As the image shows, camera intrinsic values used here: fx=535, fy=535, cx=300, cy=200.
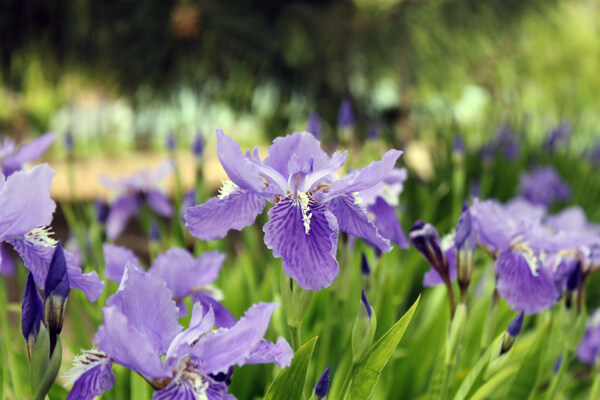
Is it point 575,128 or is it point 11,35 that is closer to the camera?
point 11,35

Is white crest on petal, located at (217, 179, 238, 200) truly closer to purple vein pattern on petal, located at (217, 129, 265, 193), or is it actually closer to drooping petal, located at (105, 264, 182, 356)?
purple vein pattern on petal, located at (217, 129, 265, 193)

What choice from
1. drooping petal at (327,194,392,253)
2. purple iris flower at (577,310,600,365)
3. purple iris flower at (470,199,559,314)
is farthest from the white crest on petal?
purple iris flower at (577,310,600,365)

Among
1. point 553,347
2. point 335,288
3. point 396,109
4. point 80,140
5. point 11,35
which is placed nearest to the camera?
point 335,288

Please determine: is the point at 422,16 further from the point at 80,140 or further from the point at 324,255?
the point at 80,140

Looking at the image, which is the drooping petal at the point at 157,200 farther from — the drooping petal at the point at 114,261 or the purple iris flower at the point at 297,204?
the purple iris flower at the point at 297,204

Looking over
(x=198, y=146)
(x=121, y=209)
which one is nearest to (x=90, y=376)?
(x=198, y=146)

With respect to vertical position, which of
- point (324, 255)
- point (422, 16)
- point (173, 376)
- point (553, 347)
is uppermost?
point (422, 16)

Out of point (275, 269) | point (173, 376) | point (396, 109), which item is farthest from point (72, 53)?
point (173, 376)

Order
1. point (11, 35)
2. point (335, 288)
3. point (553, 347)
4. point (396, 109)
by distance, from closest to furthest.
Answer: point (335, 288), point (553, 347), point (11, 35), point (396, 109)
